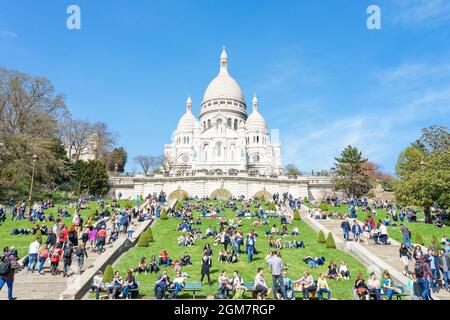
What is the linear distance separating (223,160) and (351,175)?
113 feet

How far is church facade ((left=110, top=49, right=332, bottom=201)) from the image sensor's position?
148ft

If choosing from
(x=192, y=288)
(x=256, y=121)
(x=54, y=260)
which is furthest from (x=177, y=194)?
(x=256, y=121)

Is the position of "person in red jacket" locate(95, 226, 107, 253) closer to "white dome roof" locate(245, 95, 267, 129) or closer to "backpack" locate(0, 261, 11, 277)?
"backpack" locate(0, 261, 11, 277)

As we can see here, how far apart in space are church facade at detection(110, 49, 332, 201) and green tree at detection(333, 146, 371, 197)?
5823mm

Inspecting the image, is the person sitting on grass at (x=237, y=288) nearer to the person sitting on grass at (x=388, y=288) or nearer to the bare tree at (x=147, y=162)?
the person sitting on grass at (x=388, y=288)

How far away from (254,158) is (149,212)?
5888 cm

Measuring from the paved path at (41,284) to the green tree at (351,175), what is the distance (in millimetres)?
34299

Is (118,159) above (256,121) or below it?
below

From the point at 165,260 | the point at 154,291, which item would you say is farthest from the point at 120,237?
the point at 154,291

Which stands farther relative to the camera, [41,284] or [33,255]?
[33,255]

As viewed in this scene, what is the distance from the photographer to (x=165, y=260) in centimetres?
1472

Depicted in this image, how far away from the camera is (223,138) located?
75.4m

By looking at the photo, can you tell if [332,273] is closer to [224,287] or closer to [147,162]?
[224,287]
